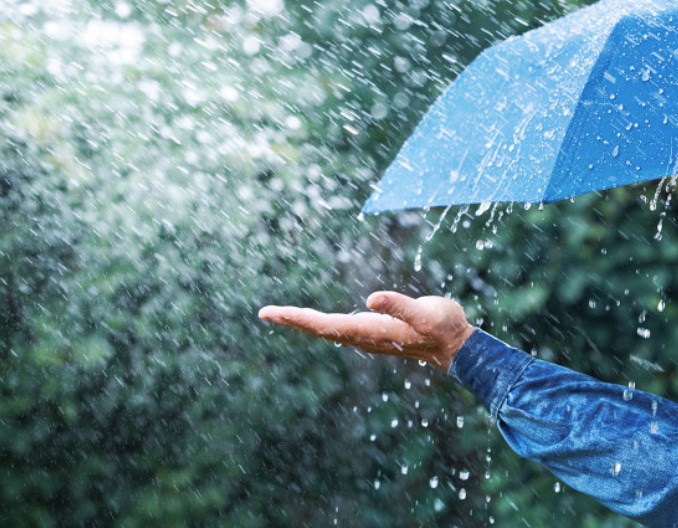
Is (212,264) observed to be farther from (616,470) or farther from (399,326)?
(616,470)

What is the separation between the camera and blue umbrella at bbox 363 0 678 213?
1.39m

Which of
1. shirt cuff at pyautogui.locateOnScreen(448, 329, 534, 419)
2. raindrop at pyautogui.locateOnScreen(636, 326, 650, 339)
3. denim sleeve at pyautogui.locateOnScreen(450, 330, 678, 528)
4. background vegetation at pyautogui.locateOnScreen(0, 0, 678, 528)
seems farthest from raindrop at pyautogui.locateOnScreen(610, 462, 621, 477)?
background vegetation at pyautogui.locateOnScreen(0, 0, 678, 528)

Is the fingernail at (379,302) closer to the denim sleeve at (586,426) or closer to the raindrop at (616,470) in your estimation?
the denim sleeve at (586,426)

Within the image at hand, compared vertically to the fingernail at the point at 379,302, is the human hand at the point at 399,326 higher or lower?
lower

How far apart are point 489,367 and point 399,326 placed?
17cm

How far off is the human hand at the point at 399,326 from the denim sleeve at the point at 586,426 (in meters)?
0.03

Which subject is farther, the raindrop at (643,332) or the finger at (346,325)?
the raindrop at (643,332)

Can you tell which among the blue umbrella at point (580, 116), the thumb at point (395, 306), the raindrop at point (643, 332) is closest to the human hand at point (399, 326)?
the thumb at point (395, 306)

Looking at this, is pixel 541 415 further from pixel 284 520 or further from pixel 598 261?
pixel 284 520

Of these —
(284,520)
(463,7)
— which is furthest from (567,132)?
(284,520)

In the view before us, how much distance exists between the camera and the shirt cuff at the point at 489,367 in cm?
139

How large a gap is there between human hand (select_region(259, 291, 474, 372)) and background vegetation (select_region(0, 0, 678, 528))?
1351 millimetres

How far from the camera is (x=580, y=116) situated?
1413 millimetres

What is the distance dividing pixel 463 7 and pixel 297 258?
3.20ft
